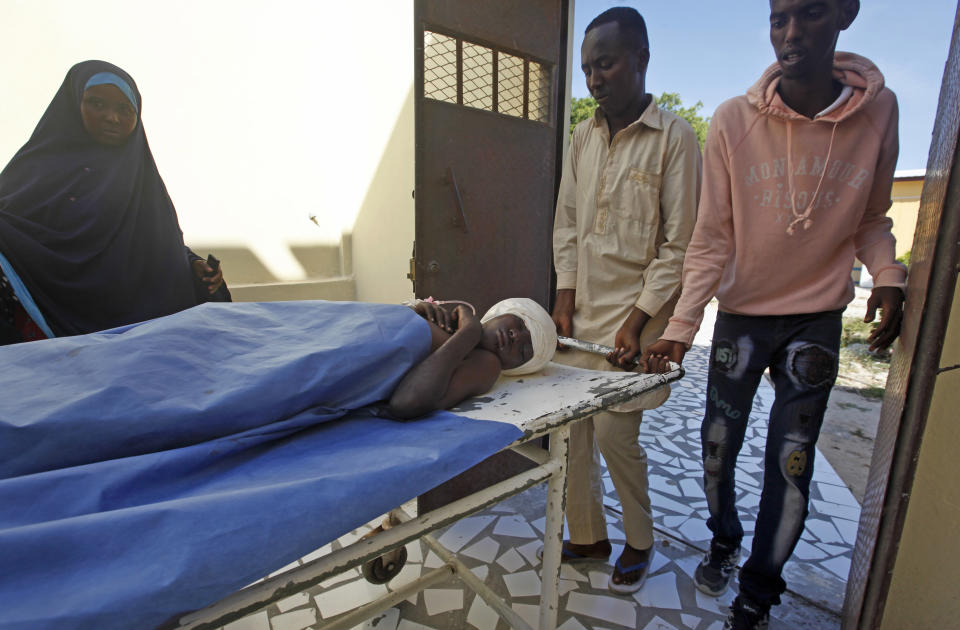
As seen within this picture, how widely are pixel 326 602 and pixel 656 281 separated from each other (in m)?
1.73

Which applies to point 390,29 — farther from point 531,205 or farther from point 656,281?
point 656,281

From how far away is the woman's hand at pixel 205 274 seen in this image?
246cm

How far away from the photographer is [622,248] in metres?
1.92

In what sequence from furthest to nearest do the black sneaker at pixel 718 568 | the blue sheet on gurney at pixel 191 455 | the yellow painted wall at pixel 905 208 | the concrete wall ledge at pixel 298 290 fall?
→ the yellow painted wall at pixel 905 208 < the concrete wall ledge at pixel 298 290 < the black sneaker at pixel 718 568 < the blue sheet on gurney at pixel 191 455

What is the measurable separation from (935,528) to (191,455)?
1915 millimetres

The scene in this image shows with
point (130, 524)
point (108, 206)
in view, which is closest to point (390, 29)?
point (108, 206)

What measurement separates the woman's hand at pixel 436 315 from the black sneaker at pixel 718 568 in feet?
4.37

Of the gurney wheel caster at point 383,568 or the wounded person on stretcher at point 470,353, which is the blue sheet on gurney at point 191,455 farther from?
the gurney wheel caster at point 383,568

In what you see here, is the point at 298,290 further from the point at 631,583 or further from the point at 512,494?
the point at 512,494

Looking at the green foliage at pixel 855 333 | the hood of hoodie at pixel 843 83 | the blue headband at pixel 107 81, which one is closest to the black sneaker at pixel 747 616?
the hood of hoodie at pixel 843 83

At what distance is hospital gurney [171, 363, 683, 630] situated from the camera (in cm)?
89

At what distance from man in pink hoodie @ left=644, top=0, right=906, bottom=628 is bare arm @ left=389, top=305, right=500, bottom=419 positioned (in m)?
0.56

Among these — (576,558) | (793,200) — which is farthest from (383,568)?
(793,200)

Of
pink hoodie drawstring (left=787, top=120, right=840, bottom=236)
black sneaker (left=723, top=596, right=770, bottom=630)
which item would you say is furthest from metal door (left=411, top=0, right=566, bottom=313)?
black sneaker (left=723, top=596, right=770, bottom=630)
